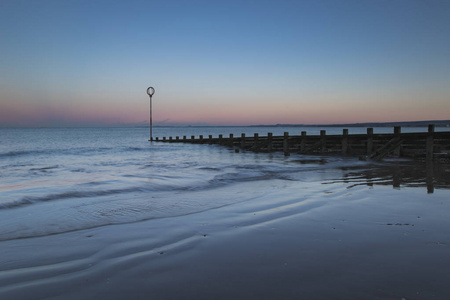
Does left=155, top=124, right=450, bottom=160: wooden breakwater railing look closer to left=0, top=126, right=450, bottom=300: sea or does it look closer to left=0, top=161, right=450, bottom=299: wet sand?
left=0, top=126, right=450, bottom=300: sea

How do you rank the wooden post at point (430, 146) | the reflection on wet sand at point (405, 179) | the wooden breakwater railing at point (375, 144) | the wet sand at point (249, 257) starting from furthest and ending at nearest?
1. the wooden breakwater railing at point (375, 144)
2. the wooden post at point (430, 146)
3. the reflection on wet sand at point (405, 179)
4. the wet sand at point (249, 257)

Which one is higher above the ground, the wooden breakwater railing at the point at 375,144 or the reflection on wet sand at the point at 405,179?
the wooden breakwater railing at the point at 375,144

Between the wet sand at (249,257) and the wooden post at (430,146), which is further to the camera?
the wooden post at (430,146)

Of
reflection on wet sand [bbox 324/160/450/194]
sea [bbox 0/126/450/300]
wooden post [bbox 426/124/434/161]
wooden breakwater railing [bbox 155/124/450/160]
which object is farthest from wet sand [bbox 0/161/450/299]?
wooden breakwater railing [bbox 155/124/450/160]

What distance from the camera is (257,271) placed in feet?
11.9

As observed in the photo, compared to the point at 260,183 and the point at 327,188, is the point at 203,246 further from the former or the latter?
the point at 260,183

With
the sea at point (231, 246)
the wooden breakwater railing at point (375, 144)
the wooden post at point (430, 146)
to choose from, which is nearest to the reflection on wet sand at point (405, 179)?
the sea at point (231, 246)

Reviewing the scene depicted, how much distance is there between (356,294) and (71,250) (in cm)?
378

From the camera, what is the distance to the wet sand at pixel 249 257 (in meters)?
3.19

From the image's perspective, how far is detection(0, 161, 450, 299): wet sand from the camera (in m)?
3.19

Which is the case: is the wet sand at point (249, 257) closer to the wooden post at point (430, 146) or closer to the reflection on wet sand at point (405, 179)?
the reflection on wet sand at point (405, 179)

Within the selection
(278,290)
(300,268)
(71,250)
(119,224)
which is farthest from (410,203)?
(71,250)

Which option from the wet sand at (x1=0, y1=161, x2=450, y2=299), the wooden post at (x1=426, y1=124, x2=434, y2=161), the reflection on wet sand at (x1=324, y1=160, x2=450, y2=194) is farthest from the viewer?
the wooden post at (x1=426, y1=124, x2=434, y2=161)

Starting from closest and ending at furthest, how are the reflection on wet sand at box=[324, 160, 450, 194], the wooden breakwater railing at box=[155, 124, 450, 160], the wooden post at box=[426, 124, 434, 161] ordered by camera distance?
the reflection on wet sand at box=[324, 160, 450, 194], the wooden post at box=[426, 124, 434, 161], the wooden breakwater railing at box=[155, 124, 450, 160]
